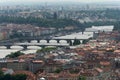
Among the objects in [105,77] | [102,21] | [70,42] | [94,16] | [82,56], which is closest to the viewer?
[105,77]

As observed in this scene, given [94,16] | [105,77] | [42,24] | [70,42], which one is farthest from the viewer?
[94,16]

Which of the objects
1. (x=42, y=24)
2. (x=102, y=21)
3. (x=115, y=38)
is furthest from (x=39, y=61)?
(x=102, y=21)

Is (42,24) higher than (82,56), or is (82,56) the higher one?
(82,56)

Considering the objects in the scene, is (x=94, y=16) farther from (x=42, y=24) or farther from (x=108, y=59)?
(x=108, y=59)

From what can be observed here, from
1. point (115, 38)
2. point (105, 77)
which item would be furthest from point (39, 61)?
point (115, 38)

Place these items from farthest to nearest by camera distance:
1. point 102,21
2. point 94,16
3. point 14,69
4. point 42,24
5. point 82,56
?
point 94,16
point 102,21
point 42,24
point 82,56
point 14,69

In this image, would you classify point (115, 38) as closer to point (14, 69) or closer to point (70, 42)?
point (70, 42)

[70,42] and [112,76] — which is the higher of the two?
[112,76]

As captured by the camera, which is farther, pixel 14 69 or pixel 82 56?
pixel 82 56

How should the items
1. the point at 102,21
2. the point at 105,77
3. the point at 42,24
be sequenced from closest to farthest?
1. the point at 105,77
2. the point at 42,24
3. the point at 102,21
